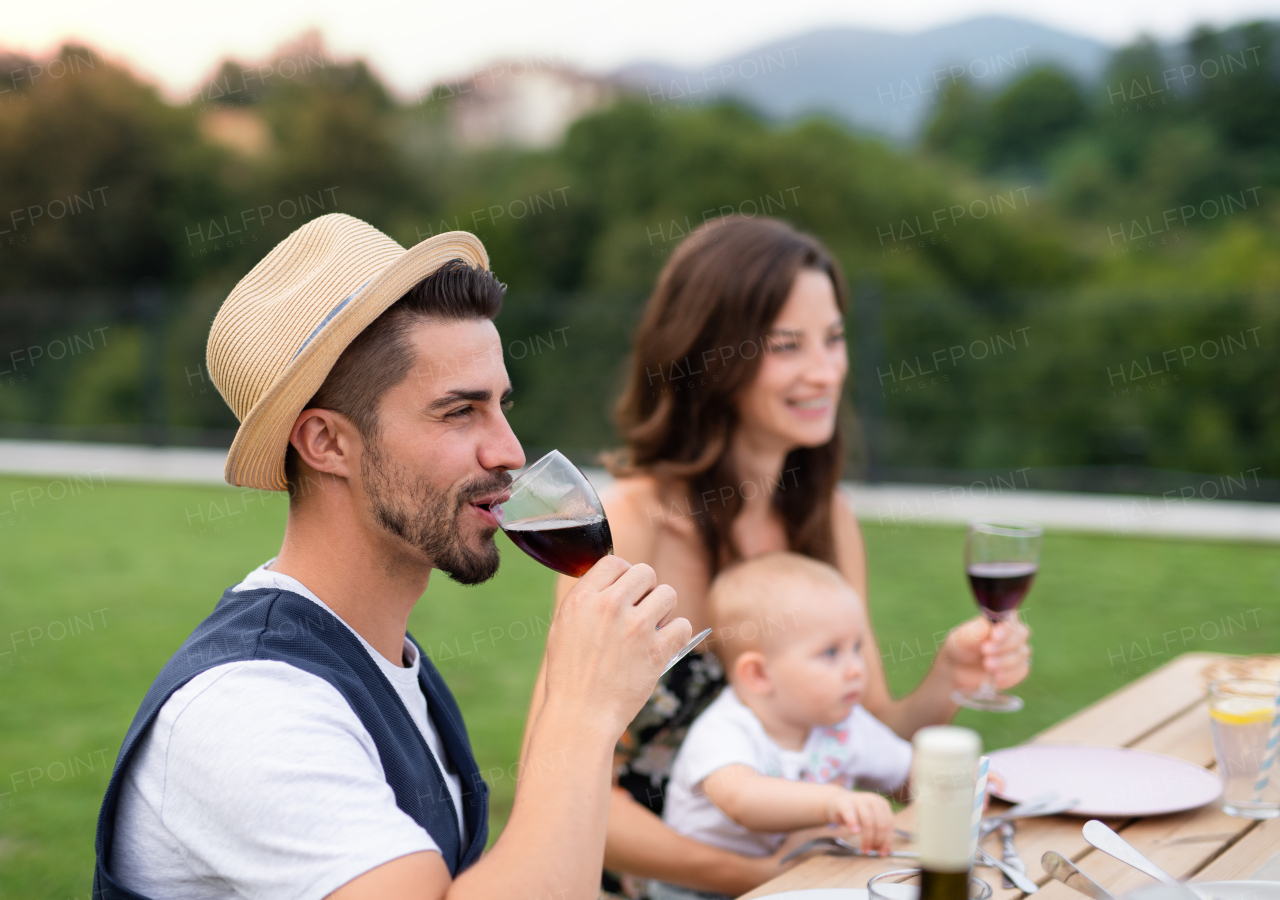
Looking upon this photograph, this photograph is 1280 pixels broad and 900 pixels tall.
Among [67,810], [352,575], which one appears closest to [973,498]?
[67,810]

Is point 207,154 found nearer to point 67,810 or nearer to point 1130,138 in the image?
point 1130,138

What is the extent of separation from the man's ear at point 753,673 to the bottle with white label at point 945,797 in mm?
1550

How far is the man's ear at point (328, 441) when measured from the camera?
1.60 meters

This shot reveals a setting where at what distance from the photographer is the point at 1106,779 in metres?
2.00

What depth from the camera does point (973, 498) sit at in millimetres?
10930

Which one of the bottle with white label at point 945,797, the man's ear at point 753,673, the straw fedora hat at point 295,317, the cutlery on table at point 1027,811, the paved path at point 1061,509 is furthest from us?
the paved path at point 1061,509

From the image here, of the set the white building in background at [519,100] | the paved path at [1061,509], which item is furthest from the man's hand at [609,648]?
the white building in background at [519,100]

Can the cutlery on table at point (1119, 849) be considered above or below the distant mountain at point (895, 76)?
below

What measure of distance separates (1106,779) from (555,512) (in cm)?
113

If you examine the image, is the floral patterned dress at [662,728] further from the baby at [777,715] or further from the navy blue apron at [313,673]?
the navy blue apron at [313,673]

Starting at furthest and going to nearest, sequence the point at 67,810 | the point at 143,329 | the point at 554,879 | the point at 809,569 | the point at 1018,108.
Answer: the point at 1018,108, the point at 143,329, the point at 67,810, the point at 809,569, the point at 554,879

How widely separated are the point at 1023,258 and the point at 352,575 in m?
18.3

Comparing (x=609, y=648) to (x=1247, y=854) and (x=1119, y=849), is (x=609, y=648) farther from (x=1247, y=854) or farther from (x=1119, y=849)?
(x=1247, y=854)

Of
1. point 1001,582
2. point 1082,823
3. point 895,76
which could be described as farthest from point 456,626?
point 895,76
